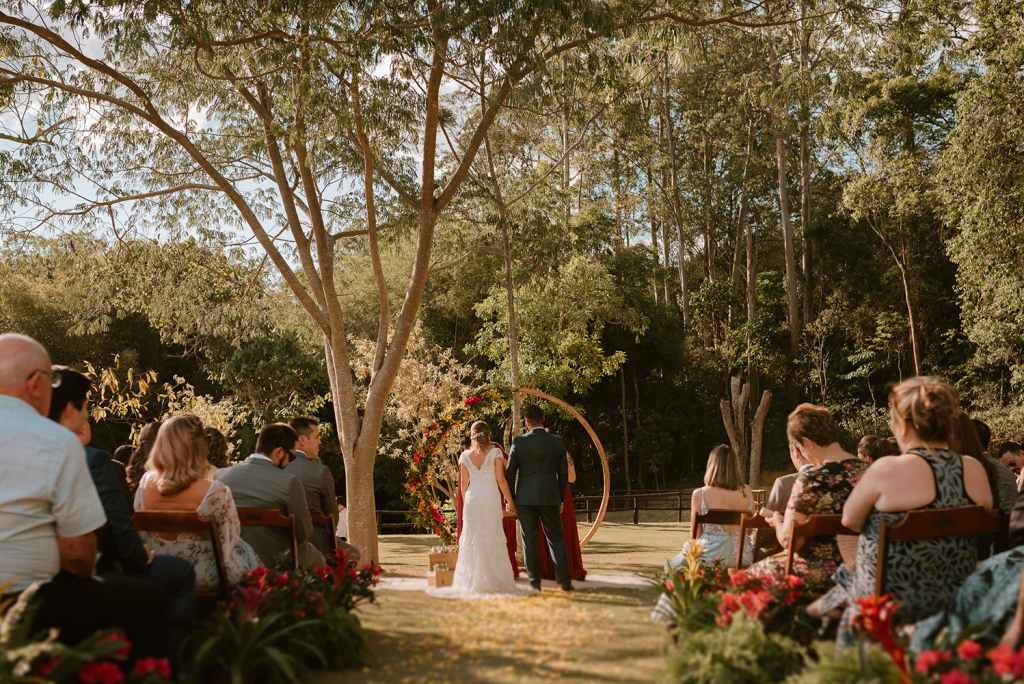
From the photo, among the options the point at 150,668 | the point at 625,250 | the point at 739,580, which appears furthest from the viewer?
the point at 625,250

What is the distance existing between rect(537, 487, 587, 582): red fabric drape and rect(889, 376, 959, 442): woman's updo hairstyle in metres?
5.03

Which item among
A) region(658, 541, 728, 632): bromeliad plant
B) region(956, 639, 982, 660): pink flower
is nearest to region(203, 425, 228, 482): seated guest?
region(658, 541, 728, 632): bromeliad plant

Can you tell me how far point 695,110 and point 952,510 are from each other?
27.9 m

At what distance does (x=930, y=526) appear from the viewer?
129 inches

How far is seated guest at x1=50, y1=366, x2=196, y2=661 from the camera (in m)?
3.35

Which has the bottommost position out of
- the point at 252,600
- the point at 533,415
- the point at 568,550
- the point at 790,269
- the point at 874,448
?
the point at 568,550

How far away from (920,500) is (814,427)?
1.40 m

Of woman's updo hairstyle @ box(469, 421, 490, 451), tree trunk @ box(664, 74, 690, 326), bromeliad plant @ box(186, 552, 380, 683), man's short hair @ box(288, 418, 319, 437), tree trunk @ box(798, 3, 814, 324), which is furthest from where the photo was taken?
tree trunk @ box(798, 3, 814, 324)

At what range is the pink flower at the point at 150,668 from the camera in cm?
283

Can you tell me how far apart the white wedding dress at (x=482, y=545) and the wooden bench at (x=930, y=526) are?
4.49m

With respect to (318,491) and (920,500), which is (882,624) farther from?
(318,491)

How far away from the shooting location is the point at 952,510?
330 centimetres

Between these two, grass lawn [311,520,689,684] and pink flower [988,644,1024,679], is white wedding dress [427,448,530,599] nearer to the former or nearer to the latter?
grass lawn [311,520,689,684]

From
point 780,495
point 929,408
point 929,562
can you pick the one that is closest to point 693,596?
point 780,495
